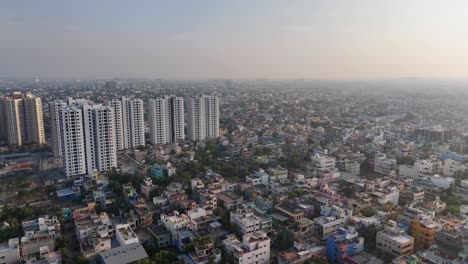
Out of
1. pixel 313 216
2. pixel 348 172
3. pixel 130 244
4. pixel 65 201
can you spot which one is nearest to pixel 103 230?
pixel 130 244

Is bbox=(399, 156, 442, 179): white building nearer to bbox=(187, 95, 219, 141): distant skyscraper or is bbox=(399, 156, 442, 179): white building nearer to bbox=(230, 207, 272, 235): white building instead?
bbox=(230, 207, 272, 235): white building

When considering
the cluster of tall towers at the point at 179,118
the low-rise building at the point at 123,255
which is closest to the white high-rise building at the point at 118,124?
the cluster of tall towers at the point at 179,118

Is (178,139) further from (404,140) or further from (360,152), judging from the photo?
(404,140)

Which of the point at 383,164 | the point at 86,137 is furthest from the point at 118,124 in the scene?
the point at 383,164

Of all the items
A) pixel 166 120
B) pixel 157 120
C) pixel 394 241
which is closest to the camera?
pixel 394 241

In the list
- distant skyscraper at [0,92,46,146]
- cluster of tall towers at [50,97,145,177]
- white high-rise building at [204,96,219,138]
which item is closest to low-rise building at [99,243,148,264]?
cluster of tall towers at [50,97,145,177]

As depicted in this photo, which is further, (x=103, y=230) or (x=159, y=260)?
(x=103, y=230)

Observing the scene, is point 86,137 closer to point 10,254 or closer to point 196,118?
point 10,254
